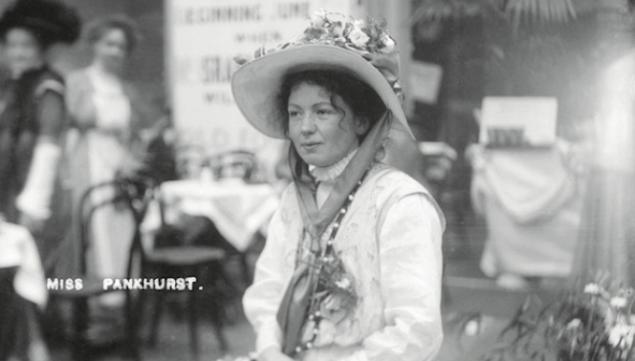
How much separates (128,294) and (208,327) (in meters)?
0.36

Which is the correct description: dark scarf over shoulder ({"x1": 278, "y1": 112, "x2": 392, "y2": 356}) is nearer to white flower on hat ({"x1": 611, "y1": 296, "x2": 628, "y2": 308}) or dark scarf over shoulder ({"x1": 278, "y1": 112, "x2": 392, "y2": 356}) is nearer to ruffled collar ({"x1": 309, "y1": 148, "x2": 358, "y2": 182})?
ruffled collar ({"x1": 309, "y1": 148, "x2": 358, "y2": 182})

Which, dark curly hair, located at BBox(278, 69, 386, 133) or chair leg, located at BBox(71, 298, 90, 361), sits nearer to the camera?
dark curly hair, located at BBox(278, 69, 386, 133)

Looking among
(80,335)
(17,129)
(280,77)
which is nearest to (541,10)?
(280,77)

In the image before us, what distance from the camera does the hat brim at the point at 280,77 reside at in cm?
243

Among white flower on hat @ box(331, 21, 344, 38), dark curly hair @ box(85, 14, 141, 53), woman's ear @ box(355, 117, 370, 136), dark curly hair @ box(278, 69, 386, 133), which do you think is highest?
dark curly hair @ box(85, 14, 141, 53)

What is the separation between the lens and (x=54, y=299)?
379 centimetres

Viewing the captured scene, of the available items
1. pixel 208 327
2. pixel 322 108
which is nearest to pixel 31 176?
pixel 208 327

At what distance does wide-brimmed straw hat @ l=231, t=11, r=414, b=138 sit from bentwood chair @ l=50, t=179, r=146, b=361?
4.34 ft

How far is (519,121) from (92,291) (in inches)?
73.6

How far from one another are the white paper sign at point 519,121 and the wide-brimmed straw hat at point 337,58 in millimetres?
1029

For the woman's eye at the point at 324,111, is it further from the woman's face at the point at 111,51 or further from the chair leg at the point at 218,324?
the woman's face at the point at 111,51

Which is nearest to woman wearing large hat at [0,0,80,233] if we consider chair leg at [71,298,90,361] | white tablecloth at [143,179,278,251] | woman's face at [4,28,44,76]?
woman's face at [4,28,44,76]

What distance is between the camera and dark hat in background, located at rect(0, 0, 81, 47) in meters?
3.73

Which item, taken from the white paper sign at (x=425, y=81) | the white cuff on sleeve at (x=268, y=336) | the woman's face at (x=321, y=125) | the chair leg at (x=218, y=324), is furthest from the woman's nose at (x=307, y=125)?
the chair leg at (x=218, y=324)
